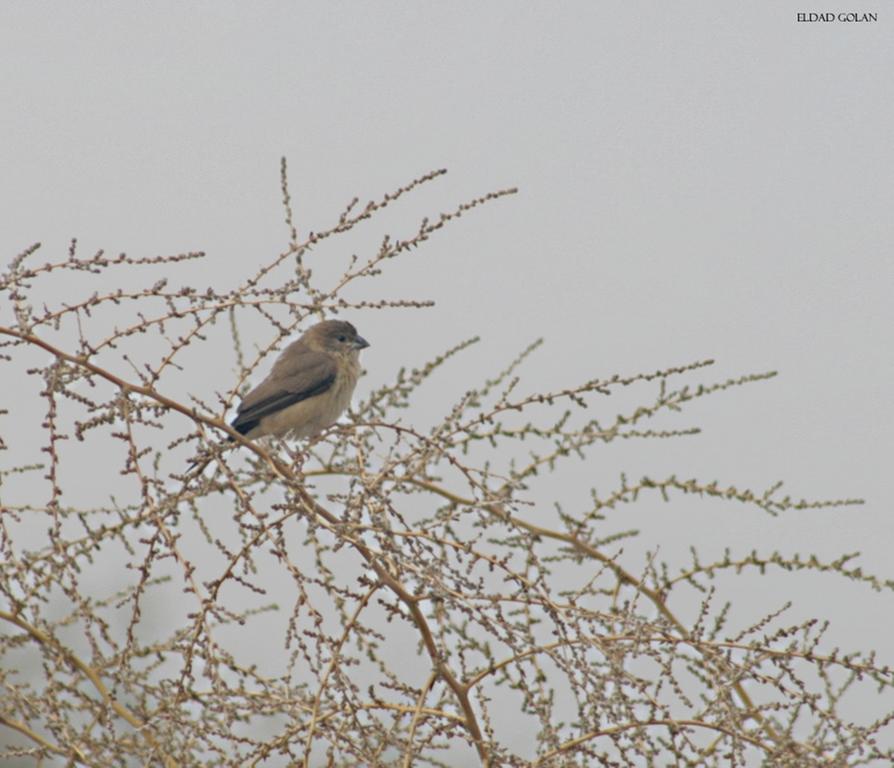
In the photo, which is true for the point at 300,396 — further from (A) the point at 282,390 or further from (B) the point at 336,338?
(B) the point at 336,338

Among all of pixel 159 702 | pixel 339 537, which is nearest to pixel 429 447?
pixel 339 537

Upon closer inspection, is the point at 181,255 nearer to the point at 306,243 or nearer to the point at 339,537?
the point at 306,243

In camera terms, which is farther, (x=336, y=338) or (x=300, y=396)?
(x=336, y=338)

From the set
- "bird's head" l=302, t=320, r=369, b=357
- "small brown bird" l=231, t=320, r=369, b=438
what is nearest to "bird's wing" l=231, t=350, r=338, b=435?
"small brown bird" l=231, t=320, r=369, b=438

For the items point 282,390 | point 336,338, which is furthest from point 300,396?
point 336,338

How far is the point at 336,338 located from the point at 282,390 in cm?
104

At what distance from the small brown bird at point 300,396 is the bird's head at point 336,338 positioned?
0.07m

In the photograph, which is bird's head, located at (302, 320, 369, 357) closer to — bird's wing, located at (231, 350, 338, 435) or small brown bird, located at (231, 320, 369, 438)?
small brown bird, located at (231, 320, 369, 438)

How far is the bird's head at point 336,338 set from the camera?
349 inches

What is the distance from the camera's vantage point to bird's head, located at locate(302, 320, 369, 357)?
888cm

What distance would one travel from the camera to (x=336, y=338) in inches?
353

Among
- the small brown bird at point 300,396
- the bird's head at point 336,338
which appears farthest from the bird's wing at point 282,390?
the bird's head at point 336,338

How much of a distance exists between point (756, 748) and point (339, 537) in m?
1.33

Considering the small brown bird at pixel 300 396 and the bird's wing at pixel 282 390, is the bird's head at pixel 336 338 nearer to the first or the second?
the small brown bird at pixel 300 396
